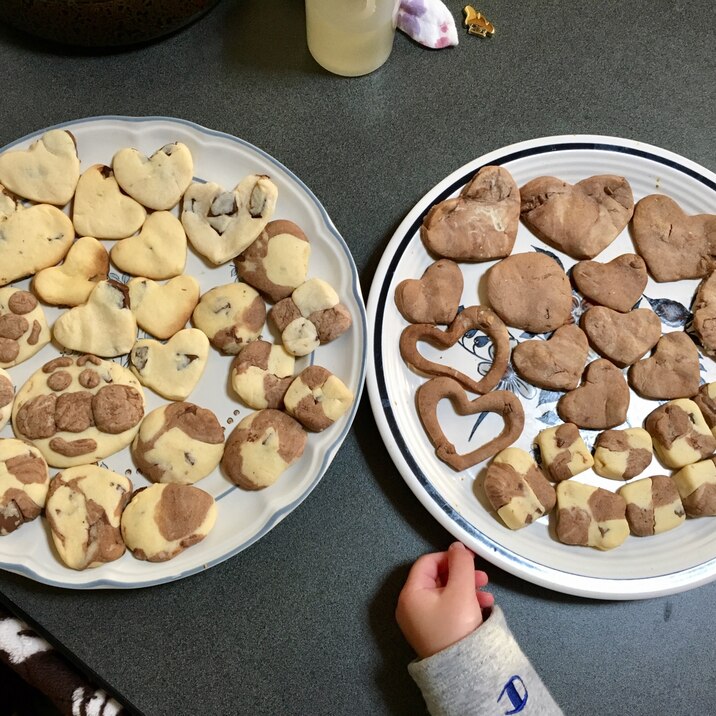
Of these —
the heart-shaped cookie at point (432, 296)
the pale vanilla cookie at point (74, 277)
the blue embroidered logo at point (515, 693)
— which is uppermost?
the heart-shaped cookie at point (432, 296)

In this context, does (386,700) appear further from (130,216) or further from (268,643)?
(130,216)

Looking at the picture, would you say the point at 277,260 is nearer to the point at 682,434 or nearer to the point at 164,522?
the point at 164,522

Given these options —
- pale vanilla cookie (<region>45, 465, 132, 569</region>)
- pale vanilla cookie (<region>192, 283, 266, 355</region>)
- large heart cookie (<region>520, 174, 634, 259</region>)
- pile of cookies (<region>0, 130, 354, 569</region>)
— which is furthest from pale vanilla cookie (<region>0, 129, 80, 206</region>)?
large heart cookie (<region>520, 174, 634, 259</region>)

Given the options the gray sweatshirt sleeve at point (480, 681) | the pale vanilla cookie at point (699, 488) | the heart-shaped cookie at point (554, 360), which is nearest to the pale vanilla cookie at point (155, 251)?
the heart-shaped cookie at point (554, 360)

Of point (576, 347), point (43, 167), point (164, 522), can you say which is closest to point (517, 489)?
point (576, 347)

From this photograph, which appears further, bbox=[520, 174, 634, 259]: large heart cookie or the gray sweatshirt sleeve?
bbox=[520, 174, 634, 259]: large heart cookie

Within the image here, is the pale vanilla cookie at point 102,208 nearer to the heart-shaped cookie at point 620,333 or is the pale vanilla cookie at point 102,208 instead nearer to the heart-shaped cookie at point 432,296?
the heart-shaped cookie at point 432,296

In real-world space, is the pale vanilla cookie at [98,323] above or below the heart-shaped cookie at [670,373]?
below

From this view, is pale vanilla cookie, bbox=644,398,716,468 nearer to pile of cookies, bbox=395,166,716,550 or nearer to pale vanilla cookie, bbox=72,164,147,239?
pile of cookies, bbox=395,166,716,550
